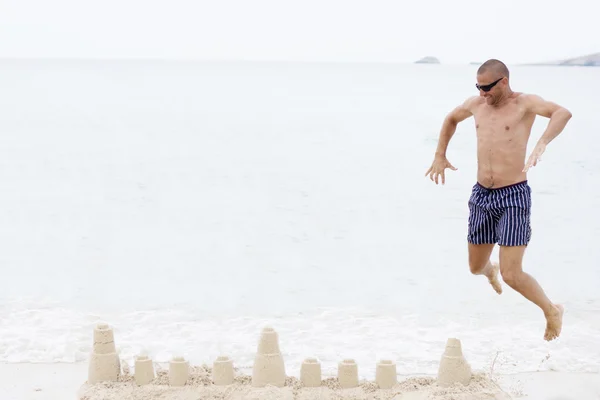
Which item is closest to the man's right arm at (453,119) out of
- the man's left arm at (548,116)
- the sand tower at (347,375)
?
the man's left arm at (548,116)

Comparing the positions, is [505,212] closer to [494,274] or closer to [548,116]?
[548,116]

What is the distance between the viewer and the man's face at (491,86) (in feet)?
19.0

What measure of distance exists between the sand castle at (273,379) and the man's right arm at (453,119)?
1274 millimetres

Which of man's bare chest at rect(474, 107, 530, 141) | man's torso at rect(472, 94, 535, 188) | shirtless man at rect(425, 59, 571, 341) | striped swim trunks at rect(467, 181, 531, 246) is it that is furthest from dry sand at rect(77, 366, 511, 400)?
man's bare chest at rect(474, 107, 530, 141)

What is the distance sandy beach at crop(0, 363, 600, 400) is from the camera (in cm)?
A: 604

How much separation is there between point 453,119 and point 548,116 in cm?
72

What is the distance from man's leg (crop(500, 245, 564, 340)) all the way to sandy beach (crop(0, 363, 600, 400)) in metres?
0.59

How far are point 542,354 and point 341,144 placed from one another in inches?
976

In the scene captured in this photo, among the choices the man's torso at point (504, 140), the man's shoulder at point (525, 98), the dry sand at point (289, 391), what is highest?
the man's shoulder at point (525, 98)

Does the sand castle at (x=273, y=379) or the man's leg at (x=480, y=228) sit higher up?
the man's leg at (x=480, y=228)

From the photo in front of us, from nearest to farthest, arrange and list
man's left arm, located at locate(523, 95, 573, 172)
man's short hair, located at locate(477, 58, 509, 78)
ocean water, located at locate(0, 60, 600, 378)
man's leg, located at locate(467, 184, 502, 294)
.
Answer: man's left arm, located at locate(523, 95, 573, 172), man's short hair, located at locate(477, 58, 509, 78), man's leg, located at locate(467, 184, 502, 294), ocean water, located at locate(0, 60, 600, 378)

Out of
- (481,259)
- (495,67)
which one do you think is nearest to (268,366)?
(481,259)

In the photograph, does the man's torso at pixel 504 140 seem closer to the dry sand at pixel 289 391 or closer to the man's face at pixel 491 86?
the man's face at pixel 491 86

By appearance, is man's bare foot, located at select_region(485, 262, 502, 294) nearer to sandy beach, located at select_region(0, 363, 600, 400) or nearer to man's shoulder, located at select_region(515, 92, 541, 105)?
sandy beach, located at select_region(0, 363, 600, 400)
